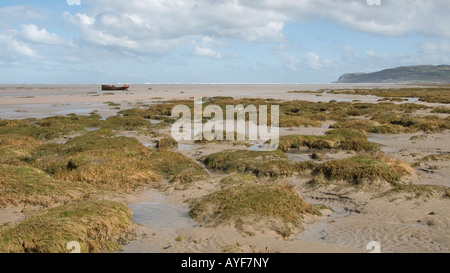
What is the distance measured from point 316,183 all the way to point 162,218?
5587 mm

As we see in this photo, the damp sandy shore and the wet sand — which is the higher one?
the wet sand

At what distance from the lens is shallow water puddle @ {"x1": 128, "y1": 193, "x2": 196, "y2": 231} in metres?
9.05

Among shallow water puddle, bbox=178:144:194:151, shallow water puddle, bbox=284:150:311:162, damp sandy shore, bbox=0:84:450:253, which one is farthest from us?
shallow water puddle, bbox=178:144:194:151

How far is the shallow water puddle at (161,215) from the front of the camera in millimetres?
9055

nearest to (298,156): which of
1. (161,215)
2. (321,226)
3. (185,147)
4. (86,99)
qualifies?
(185,147)

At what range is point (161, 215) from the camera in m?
9.84

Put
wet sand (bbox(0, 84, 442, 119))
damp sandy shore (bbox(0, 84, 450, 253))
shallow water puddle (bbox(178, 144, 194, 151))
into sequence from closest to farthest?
damp sandy shore (bbox(0, 84, 450, 253)) → shallow water puddle (bbox(178, 144, 194, 151)) → wet sand (bbox(0, 84, 442, 119))

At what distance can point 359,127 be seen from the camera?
25000 mm

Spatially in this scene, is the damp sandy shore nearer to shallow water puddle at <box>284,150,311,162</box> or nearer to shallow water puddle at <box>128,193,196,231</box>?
shallow water puddle at <box>128,193,196,231</box>

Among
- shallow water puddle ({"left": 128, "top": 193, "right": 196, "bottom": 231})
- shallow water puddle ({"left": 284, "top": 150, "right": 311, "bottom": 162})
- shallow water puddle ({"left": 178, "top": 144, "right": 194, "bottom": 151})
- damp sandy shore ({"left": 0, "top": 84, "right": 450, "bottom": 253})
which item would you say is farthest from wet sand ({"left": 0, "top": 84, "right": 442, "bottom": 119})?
damp sandy shore ({"left": 0, "top": 84, "right": 450, "bottom": 253})

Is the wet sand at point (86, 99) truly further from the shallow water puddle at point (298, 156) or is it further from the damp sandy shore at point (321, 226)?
the damp sandy shore at point (321, 226)

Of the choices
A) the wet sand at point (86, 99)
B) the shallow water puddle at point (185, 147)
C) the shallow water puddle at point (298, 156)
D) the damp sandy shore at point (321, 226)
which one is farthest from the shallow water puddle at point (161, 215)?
the wet sand at point (86, 99)
